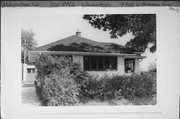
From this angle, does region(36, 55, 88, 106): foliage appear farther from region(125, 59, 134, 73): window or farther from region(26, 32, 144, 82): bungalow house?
region(125, 59, 134, 73): window

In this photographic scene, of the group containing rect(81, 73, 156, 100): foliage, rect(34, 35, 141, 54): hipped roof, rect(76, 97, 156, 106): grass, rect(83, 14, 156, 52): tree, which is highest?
rect(83, 14, 156, 52): tree

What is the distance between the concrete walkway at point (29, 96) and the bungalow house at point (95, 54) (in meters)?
0.50

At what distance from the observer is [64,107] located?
561 cm

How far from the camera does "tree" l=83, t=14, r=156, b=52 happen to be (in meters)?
5.59

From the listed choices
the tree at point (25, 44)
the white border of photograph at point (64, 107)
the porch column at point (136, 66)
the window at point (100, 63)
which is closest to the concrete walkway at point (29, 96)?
the white border of photograph at point (64, 107)

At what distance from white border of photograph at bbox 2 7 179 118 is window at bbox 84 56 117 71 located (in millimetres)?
725

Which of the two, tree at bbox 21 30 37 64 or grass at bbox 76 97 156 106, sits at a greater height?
tree at bbox 21 30 37 64

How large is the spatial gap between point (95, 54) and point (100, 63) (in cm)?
19

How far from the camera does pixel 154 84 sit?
567 centimetres

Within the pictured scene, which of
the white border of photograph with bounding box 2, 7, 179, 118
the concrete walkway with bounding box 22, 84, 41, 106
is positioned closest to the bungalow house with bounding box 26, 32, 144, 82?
the white border of photograph with bounding box 2, 7, 179, 118

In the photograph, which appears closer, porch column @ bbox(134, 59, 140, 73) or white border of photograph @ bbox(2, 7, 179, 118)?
white border of photograph @ bbox(2, 7, 179, 118)

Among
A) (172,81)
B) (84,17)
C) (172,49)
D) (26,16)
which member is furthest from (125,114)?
(26,16)

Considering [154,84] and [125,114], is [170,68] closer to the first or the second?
[154,84]

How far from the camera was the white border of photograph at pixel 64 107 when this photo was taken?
5.48 meters
